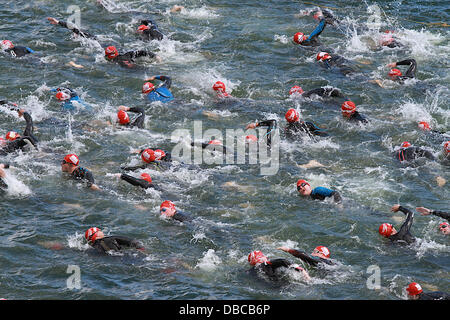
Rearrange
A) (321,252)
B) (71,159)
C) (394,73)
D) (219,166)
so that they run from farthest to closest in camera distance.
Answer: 1. (394,73)
2. (219,166)
3. (71,159)
4. (321,252)

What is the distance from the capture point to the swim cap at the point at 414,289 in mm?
11742

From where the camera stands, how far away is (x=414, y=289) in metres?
11.8

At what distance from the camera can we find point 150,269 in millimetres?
12914

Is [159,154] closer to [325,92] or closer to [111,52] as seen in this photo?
[325,92]

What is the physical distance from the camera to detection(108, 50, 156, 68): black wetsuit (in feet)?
73.7

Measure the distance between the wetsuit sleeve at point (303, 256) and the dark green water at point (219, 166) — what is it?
0.74ft

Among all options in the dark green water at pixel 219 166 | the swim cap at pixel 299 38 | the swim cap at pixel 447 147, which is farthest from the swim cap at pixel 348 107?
the swim cap at pixel 299 38

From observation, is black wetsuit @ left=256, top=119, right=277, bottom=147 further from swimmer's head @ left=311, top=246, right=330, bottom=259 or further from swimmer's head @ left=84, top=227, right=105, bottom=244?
swimmer's head @ left=84, top=227, right=105, bottom=244

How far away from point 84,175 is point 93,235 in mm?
2863

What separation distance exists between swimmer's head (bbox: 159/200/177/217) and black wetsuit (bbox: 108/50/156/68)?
359 inches

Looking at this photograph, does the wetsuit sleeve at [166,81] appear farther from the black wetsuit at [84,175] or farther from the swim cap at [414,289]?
the swim cap at [414,289]

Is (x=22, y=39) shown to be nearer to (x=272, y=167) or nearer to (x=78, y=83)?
(x=78, y=83)

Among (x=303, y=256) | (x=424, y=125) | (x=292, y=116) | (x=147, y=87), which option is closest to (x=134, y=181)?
(x=303, y=256)

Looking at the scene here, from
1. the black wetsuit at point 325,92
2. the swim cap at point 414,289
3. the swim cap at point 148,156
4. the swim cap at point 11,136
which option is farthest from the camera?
the black wetsuit at point 325,92
